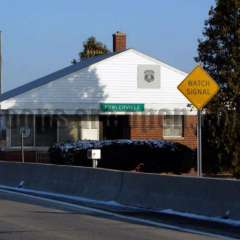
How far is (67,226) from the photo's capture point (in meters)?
13.5

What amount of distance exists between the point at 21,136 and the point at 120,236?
73.4ft

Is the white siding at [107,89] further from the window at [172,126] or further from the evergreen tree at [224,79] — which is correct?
the evergreen tree at [224,79]

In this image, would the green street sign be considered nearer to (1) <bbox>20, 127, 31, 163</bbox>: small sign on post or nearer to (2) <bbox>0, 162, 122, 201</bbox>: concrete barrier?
(1) <bbox>20, 127, 31, 163</bbox>: small sign on post

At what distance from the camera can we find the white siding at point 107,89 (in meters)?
35.5

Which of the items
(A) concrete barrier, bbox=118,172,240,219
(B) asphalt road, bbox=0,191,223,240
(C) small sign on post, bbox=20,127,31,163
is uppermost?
(C) small sign on post, bbox=20,127,31,163

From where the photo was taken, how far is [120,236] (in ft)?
40.1

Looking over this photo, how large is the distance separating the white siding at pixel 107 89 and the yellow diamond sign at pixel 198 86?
1805 cm

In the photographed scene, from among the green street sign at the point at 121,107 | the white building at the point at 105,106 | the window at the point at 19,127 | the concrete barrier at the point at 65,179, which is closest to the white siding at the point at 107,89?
the white building at the point at 105,106

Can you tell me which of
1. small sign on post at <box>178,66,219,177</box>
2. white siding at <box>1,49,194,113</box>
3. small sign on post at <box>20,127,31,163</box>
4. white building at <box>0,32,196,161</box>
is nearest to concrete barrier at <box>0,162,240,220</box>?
small sign on post at <box>178,66,219,177</box>

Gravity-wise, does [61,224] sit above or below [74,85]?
below

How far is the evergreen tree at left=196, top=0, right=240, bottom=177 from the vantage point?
25.2 metres

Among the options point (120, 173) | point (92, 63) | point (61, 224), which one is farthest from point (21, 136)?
point (61, 224)

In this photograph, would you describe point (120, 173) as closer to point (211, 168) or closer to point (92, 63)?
point (211, 168)

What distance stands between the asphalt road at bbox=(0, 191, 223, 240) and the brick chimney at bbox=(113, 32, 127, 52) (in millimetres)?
26262
